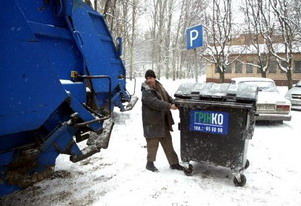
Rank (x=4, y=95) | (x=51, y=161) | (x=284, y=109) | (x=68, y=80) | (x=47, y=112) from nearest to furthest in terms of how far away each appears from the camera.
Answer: (x=4, y=95) < (x=47, y=112) < (x=51, y=161) < (x=68, y=80) < (x=284, y=109)

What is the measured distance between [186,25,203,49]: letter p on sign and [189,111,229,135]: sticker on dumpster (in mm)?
3620

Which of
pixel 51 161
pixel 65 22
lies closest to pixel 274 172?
pixel 51 161

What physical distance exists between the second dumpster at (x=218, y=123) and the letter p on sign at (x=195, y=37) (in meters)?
3.35

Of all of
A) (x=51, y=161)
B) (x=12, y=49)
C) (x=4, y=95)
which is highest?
(x=12, y=49)

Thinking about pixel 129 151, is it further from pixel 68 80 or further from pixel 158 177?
pixel 68 80

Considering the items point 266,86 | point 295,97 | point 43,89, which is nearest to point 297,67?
point 295,97

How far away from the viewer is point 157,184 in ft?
13.9

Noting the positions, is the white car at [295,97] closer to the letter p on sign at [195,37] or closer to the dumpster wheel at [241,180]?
the letter p on sign at [195,37]

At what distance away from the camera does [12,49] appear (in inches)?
99.5

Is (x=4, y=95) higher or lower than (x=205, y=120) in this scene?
higher

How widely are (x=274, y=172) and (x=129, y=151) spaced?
2538 millimetres

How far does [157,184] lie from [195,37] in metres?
4.55

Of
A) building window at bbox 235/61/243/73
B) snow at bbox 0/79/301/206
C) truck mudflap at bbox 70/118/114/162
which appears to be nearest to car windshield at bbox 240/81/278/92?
snow at bbox 0/79/301/206

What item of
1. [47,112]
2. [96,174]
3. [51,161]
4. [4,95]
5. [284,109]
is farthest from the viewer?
[284,109]
